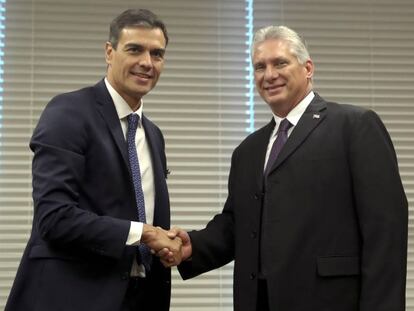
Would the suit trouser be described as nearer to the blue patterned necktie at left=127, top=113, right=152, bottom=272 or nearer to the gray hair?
the blue patterned necktie at left=127, top=113, right=152, bottom=272

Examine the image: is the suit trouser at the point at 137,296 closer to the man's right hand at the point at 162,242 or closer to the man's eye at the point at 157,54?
the man's right hand at the point at 162,242

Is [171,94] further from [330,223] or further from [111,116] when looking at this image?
[330,223]

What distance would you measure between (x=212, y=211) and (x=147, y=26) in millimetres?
1200

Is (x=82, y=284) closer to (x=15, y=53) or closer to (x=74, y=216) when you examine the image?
(x=74, y=216)

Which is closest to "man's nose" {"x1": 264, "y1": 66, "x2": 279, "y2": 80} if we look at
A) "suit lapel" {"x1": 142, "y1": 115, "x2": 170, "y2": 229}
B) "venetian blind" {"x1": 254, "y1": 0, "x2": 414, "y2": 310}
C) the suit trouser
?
"suit lapel" {"x1": 142, "y1": 115, "x2": 170, "y2": 229}

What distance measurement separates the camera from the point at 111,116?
7.27 ft

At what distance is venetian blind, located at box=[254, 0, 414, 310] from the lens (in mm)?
3307

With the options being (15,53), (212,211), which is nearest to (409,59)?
(212,211)

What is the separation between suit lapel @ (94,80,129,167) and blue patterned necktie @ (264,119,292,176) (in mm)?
498

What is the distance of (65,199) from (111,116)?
346 mm

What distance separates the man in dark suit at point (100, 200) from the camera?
202cm

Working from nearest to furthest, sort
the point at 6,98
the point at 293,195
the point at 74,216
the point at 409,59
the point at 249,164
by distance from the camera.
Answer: the point at 74,216 → the point at 293,195 → the point at 249,164 → the point at 6,98 → the point at 409,59

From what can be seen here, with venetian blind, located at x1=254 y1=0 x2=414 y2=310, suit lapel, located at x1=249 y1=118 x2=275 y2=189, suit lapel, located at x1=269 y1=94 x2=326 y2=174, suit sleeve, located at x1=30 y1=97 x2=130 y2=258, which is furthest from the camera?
venetian blind, located at x1=254 y1=0 x2=414 y2=310

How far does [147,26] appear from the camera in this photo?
2258 millimetres
